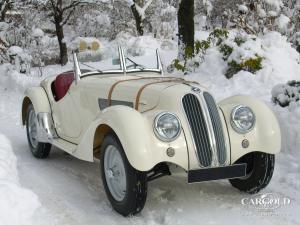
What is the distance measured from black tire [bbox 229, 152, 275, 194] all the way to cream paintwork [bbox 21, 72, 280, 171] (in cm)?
17

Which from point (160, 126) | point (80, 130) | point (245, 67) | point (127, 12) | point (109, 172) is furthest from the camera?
point (127, 12)

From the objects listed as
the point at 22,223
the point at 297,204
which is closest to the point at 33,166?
the point at 22,223

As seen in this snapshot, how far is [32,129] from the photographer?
674 cm

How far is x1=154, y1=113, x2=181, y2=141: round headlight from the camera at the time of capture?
4.18 m

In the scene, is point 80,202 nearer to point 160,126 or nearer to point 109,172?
point 109,172

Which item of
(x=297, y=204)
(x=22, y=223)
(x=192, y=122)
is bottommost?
(x=297, y=204)

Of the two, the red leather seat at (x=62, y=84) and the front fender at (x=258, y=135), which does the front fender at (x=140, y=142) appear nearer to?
the front fender at (x=258, y=135)

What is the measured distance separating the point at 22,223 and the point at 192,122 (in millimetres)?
1744

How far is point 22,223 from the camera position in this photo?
145 inches

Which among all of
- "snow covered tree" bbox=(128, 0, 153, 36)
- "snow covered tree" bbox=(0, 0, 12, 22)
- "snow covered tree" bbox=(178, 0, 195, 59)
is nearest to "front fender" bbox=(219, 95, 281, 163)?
"snow covered tree" bbox=(178, 0, 195, 59)

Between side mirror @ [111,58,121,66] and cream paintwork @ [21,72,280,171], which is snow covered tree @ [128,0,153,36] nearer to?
side mirror @ [111,58,121,66]

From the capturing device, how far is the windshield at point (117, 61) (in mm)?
5734

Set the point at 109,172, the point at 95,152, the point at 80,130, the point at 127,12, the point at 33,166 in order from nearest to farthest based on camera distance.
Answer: the point at 109,172
the point at 95,152
the point at 80,130
the point at 33,166
the point at 127,12

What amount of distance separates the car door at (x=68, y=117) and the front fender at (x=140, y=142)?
4.36ft
